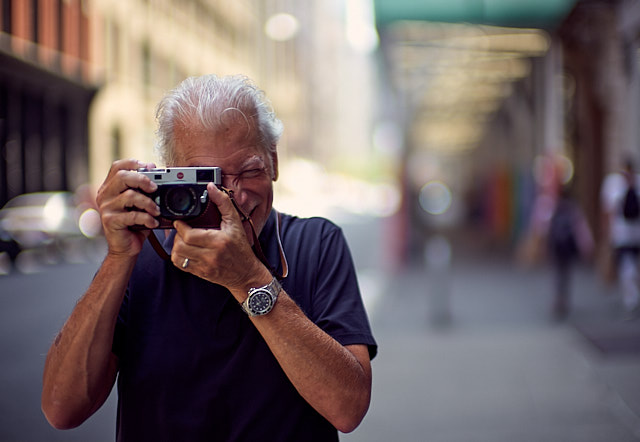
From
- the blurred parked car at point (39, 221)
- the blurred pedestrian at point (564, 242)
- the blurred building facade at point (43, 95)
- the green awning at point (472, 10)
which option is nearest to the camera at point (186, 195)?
the blurred pedestrian at point (564, 242)

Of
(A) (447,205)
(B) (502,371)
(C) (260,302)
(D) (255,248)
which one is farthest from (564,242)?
(A) (447,205)

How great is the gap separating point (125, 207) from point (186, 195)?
0.58ft

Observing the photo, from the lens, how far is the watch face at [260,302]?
5.38 ft

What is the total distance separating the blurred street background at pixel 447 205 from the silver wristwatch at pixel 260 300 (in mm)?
687

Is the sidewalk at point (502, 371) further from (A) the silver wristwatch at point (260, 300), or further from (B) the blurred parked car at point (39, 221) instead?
(B) the blurred parked car at point (39, 221)

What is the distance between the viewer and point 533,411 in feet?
17.1

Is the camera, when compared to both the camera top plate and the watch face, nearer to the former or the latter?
the camera top plate

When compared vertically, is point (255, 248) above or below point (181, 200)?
below

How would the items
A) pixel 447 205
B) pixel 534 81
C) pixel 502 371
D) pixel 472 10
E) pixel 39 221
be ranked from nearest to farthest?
pixel 502 371, pixel 472 10, pixel 39 221, pixel 534 81, pixel 447 205

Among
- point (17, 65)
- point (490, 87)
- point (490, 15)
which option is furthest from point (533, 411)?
point (490, 87)

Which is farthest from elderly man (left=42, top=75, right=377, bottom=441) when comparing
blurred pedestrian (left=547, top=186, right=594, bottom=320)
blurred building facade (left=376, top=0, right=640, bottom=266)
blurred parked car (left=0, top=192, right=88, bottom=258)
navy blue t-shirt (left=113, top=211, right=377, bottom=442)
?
blurred parked car (left=0, top=192, right=88, bottom=258)

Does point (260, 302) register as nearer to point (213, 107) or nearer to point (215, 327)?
point (215, 327)

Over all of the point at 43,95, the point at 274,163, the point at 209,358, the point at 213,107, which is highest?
the point at 43,95

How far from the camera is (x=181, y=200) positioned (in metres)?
1.65
